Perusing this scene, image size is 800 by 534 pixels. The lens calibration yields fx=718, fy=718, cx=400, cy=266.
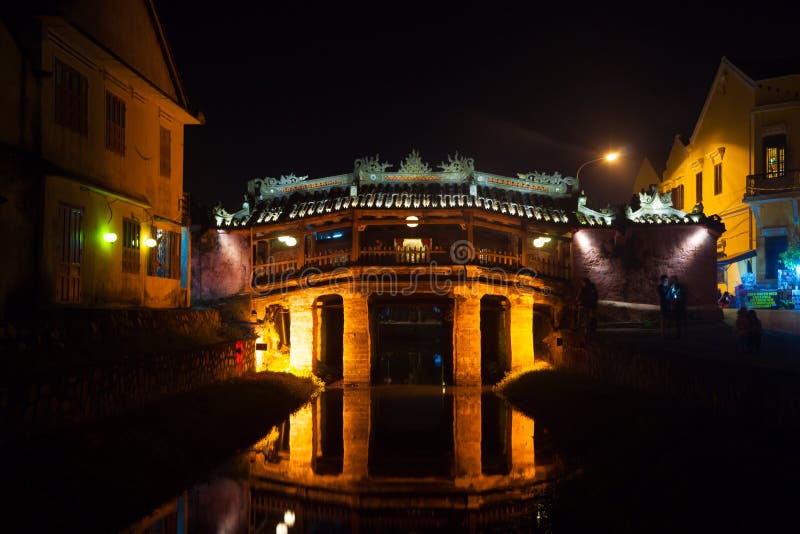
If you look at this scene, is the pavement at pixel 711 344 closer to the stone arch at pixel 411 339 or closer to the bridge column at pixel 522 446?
the bridge column at pixel 522 446

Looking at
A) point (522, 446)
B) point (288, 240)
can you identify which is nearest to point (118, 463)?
point (522, 446)

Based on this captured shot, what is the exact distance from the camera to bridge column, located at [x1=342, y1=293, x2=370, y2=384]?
29.2m

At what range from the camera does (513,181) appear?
1304 inches

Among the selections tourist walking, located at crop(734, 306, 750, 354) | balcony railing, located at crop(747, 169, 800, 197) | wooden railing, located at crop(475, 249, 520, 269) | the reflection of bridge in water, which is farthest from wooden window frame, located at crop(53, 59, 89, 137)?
balcony railing, located at crop(747, 169, 800, 197)

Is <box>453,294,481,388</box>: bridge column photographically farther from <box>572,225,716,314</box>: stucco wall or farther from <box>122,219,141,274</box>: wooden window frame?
<box>122,219,141,274</box>: wooden window frame

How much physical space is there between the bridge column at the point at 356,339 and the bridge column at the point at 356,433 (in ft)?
2.65

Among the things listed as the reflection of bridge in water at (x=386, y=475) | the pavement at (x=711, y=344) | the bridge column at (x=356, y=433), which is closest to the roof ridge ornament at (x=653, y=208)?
the pavement at (x=711, y=344)

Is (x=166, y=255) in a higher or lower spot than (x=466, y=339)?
higher

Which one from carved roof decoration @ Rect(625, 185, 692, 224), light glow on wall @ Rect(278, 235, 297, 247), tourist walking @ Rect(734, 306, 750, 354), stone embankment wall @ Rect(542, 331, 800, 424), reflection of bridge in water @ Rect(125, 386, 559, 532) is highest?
carved roof decoration @ Rect(625, 185, 692, 224)

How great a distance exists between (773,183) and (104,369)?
33720 millimetres

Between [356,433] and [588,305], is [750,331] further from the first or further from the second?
[356,433]

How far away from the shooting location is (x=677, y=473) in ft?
35.9

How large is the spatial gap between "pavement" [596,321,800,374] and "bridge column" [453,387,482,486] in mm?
4677

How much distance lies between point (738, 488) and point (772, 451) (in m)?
1.22
